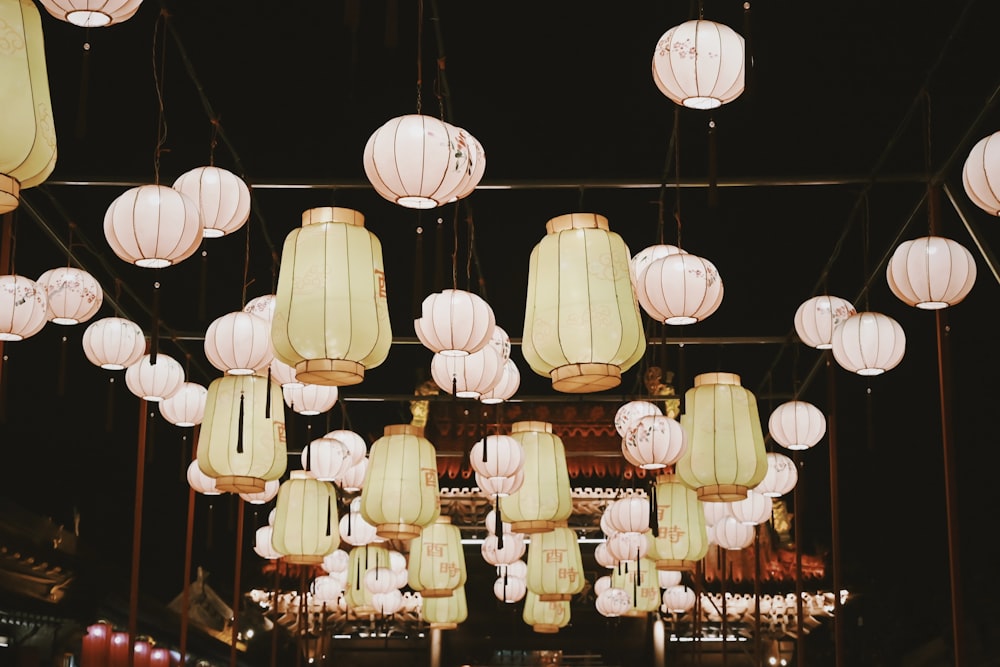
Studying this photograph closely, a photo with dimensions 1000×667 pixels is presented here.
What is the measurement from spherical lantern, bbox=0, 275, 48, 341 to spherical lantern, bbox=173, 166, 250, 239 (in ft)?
2.79

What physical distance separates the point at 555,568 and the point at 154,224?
255 inches

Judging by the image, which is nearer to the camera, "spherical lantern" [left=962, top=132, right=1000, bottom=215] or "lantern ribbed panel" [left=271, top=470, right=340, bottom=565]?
"spherical lantern" [left=962, top=132, right=1000, bottom=215]

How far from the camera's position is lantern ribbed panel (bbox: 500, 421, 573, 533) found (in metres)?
8.92

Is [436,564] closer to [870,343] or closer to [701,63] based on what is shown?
[870,343]

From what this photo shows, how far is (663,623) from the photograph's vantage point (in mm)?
15914

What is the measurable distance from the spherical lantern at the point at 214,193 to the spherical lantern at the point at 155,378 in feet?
6.59

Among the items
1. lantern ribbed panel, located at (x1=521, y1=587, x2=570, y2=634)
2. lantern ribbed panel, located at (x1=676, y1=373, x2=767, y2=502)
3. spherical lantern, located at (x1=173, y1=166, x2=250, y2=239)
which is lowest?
lantern ribbed panel, located at (x1=521, y1=587, x2=570, y2=634)

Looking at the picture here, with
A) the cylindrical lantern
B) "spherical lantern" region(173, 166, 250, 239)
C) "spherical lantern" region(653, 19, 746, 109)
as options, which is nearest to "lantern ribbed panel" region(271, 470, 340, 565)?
"spherical lantern" region(173, 166, 250, 239)

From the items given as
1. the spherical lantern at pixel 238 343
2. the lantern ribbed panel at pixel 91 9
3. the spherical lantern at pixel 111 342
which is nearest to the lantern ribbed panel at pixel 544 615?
the spherical lantern at pixel 111 342

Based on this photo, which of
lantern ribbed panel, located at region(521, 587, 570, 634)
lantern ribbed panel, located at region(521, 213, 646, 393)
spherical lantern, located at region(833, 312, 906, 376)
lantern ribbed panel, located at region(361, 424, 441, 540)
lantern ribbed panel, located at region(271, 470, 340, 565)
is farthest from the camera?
lantern ribbed panel, located at region(521, 587, 570, 634)

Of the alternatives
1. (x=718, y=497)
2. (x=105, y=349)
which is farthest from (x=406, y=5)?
(x=718, y=497)

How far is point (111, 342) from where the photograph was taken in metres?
7.73

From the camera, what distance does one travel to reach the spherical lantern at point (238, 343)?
7.11 meters

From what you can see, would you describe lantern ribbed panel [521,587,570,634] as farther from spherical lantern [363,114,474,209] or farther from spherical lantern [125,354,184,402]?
spherical lantern [363,114,474,209]
